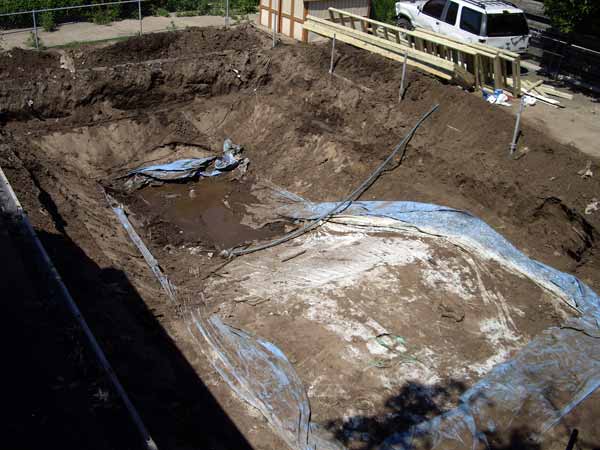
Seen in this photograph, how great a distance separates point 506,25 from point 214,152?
380 inches

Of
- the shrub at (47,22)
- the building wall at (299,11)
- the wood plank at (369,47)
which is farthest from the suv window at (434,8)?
the shrub at (47,22)

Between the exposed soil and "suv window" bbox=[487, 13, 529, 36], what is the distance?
130 inches

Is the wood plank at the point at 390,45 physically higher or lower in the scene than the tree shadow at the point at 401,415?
higher

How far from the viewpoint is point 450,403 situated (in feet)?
31.3

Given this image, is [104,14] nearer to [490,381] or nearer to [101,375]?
[101,375]

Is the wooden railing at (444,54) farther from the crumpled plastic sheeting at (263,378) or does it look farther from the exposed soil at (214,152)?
the crumpled plastic sheeting at (263,378)

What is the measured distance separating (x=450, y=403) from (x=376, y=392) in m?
1.20

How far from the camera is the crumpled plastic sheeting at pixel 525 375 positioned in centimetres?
877

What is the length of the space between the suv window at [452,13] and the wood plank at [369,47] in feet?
8.13

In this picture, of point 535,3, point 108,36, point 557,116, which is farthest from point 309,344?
point 535,3

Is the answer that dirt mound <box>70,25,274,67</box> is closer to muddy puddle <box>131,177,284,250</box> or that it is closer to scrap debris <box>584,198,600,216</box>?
muddy puddle <box>131,177,284,250</box>

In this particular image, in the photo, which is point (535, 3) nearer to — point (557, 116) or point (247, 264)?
point (557, 116)

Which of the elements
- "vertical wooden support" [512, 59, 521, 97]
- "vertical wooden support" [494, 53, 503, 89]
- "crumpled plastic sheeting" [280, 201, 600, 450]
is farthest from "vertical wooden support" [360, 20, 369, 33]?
"crumpled plastic sheeting" [280, 201, 600, 450]

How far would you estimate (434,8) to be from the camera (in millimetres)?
19375
